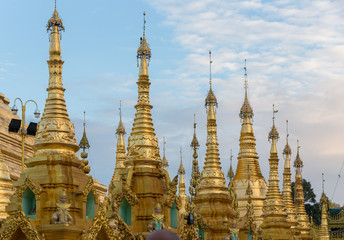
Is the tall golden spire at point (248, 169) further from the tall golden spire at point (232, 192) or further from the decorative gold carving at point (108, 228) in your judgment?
the decorative gold carving at point (108, 228)

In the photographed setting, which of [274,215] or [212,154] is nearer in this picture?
[212,154]

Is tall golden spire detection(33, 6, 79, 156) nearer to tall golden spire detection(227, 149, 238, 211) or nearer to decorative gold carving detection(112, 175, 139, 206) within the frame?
decorative gold carving detection(112, 175, 139, 206)

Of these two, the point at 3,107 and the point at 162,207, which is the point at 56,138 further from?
the point at 3,107

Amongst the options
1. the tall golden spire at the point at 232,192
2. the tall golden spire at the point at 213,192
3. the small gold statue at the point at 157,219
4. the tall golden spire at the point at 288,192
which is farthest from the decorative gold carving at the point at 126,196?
the tall golden spire at the point at 288,192

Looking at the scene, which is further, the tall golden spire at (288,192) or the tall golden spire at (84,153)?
the tall golden spire at (288,192)

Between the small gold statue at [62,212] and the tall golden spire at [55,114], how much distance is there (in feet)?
9.23

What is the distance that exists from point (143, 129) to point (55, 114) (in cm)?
599

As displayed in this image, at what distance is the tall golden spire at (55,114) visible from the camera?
26.9 m

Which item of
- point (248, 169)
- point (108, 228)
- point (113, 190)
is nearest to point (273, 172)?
point (248, 169)

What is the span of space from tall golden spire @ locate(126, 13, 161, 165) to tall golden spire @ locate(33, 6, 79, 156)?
16.2ft

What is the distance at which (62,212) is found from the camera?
2448 centimetres

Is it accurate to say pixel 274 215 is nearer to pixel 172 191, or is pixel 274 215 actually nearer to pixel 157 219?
pixel 172 191

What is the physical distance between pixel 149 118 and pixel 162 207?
4.30 m

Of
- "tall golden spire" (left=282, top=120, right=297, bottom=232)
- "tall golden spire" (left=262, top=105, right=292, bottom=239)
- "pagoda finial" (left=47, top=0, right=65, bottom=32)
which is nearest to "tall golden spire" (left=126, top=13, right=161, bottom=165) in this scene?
"pagoda finial" (left=47, top=0, right=65, bottom=32)
